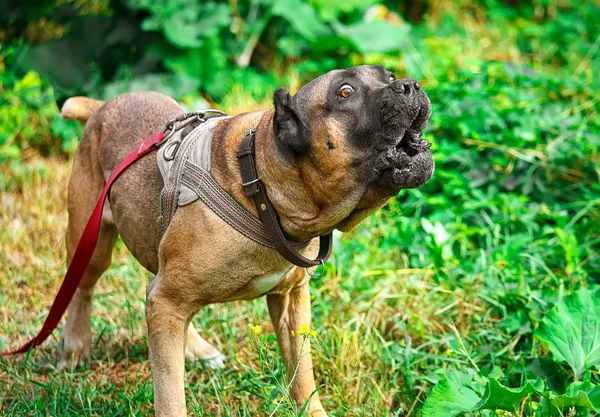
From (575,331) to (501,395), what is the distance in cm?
65

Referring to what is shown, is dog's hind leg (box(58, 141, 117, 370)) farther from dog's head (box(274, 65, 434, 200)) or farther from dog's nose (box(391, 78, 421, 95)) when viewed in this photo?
dog's nose (box(391, 78, 421, 95))

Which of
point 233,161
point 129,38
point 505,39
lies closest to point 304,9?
point 129,38

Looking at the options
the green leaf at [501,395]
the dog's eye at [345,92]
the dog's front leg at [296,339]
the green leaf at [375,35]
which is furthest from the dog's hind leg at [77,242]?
the green leaf at [375,35]

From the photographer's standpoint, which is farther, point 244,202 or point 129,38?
point 129,38

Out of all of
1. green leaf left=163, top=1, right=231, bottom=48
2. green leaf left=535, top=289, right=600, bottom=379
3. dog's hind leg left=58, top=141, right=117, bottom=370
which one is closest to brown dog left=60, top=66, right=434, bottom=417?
dog's hind leg left=58, top=141, right=117, bottom=370

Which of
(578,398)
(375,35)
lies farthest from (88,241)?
(375,35)

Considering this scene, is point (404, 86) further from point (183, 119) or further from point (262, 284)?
point (183, 119)

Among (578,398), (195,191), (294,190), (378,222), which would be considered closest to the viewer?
(294,190)

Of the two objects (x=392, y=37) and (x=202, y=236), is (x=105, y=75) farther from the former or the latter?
(x=202, y=236)

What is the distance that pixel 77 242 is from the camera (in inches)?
162

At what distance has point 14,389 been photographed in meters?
3.84

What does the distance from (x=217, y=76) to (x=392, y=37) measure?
182 centimetres

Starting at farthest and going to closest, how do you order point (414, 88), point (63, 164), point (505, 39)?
point (505, 39) < point (63, 164) < point (414, 88)

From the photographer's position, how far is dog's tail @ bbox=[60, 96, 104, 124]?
4238 mm
